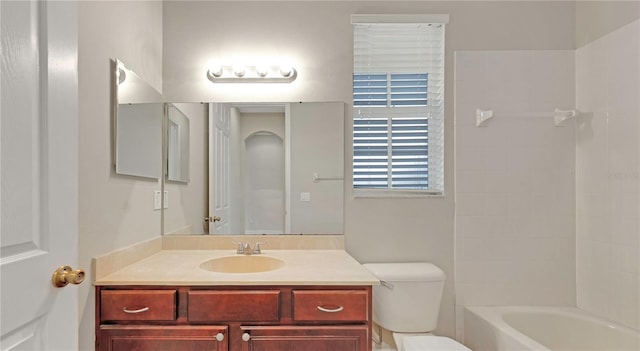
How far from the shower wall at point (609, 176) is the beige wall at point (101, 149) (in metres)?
2.46

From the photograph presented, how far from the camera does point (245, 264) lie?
1.95 m

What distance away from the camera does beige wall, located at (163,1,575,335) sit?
85.0 inches

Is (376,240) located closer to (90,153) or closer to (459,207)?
(459,207)

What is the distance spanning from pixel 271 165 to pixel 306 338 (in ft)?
3.32

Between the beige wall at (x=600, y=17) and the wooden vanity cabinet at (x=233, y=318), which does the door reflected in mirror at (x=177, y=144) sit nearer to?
the wooden vanity cabinet at (x=233, y=318)

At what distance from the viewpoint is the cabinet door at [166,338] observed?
1460 millimetres

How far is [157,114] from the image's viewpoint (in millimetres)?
2033

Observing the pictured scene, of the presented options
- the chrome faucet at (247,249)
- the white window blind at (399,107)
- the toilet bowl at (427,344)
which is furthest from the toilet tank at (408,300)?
the chrome faucet at (247,249)

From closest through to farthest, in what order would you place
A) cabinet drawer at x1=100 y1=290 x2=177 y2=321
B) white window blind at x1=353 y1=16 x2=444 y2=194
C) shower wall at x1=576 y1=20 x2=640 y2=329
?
cabinet drawer at x1=100 y1=290 x2=177 y2=321 → shower wall at x1=576 y1=20 x2=640 y2=329 → white window blind at x1=353 y1=16 x2=444 y2=194

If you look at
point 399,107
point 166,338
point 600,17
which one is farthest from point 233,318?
point 600,17

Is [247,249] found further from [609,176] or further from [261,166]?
[609,176]

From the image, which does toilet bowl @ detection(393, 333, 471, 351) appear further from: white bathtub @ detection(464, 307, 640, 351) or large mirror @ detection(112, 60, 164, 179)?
large mirror @ detection(112, 60, 164, 179)

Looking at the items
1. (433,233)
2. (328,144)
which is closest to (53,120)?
(328,144)

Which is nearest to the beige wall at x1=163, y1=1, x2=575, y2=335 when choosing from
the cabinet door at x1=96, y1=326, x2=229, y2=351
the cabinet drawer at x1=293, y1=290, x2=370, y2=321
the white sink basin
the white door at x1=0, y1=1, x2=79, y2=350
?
the white sink basin
